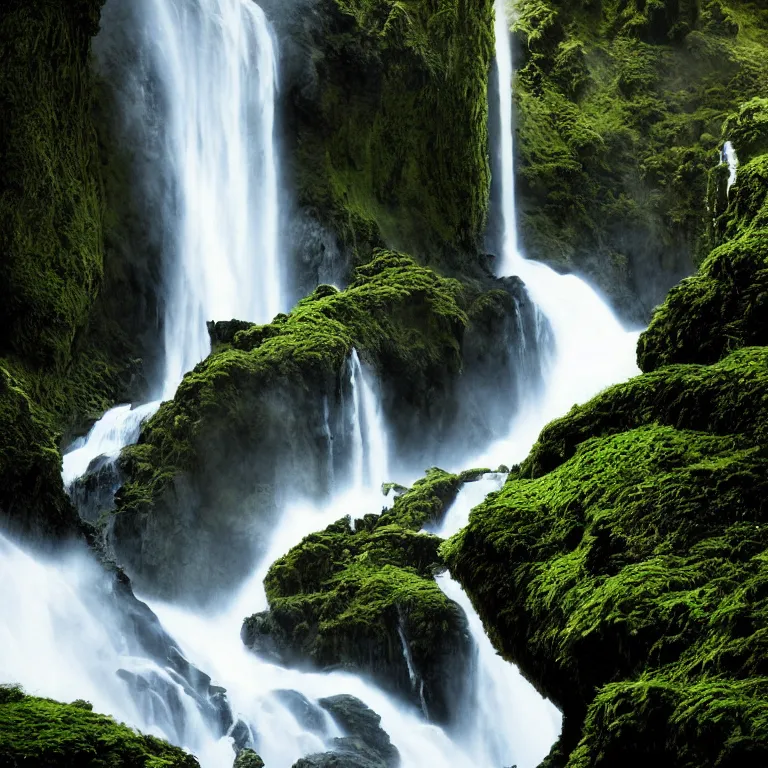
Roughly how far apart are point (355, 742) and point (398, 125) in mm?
18982

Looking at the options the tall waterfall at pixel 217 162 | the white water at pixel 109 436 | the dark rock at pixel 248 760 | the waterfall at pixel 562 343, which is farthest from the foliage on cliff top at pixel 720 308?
the tall waterfall at pixel 217 162

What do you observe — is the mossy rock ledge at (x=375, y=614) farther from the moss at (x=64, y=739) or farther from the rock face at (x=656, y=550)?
the moss at (x=64, y=739)

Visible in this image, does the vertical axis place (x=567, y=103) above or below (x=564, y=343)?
above

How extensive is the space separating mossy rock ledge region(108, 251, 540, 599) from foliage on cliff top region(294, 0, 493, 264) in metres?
4.40

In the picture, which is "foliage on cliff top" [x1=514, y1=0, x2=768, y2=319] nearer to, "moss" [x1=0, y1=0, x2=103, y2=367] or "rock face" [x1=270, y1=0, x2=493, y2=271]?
"rock face" [x1=270, y1=0, x2=493, y2=271]

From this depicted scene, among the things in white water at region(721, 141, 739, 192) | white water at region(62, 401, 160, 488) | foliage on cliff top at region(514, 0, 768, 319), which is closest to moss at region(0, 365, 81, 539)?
white water at region(62, 401, 160, 488)

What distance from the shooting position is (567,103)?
33719 mm

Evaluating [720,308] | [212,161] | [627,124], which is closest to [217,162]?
[212,161]

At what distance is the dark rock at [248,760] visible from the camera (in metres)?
10.7

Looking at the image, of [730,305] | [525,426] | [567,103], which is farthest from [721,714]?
[567,103]

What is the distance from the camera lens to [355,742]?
463 inches

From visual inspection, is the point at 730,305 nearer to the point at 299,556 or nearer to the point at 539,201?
the point at 299,556

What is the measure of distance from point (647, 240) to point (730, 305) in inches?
996

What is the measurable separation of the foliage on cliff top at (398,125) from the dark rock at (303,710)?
14618 mm
